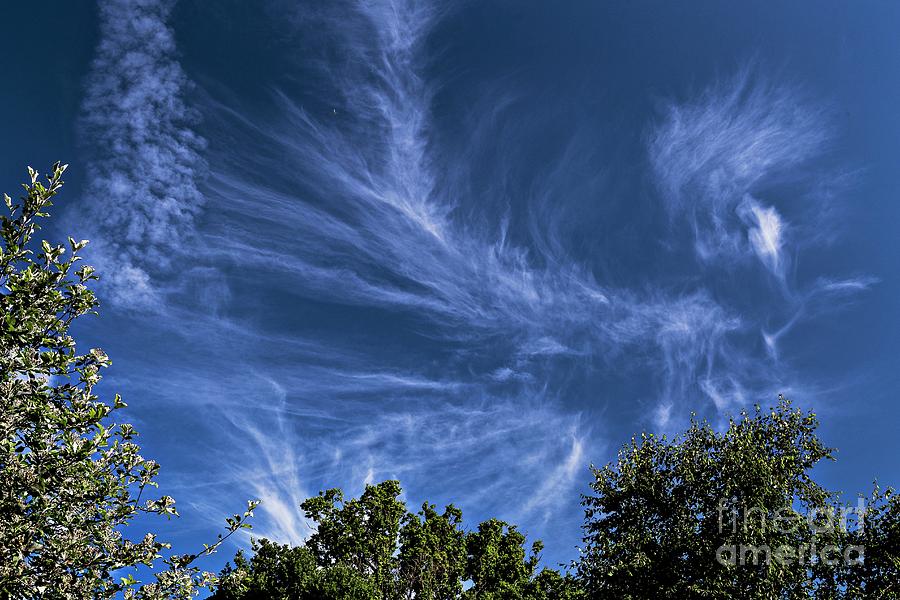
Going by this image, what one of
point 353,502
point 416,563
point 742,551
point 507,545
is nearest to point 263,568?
point 353,502

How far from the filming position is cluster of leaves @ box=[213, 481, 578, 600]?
44438 millimetres

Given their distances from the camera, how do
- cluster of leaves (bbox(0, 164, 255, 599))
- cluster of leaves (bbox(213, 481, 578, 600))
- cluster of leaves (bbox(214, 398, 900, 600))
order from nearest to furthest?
cluster of leaves (bbox(0, 164, 255, 599)) → cluster of leaves (bbox(214, 398, 900, 600)) → cluster of leaves (bbox(213, 481, 578, 600))

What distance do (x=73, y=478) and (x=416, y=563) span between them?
42.9m

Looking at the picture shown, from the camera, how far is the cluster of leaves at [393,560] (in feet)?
146

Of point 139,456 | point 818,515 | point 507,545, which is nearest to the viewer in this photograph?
point 139,456

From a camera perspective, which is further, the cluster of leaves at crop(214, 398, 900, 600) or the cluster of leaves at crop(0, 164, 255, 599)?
the cluster of leaves at crop(214, 398, 900, 600)

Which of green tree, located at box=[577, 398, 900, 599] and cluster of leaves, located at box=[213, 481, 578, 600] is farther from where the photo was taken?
cluster of leaves, located at box=[213, 481, 578, 600]

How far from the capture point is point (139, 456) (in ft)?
30.7

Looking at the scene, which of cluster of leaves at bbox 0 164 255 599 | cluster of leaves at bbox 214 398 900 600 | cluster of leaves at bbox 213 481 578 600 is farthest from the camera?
cluster of leaves at bbox 213 481 578 600

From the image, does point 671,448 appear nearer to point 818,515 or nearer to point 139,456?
point 818,515

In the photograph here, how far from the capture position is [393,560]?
155 ft
